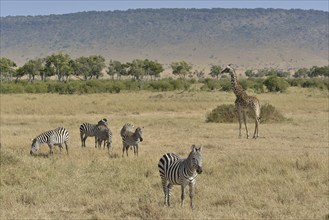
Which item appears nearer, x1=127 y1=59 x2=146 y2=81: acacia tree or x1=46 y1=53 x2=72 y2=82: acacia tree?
x1=46 y1=53 x2=72 y2=82: acacia tree

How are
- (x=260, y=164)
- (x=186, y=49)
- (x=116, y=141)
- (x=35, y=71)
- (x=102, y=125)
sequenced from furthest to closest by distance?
(x=186, y=49)
(x=35, y=71)
(x=116, y=141)
(x=102, y=125)
(x=260, y=164)

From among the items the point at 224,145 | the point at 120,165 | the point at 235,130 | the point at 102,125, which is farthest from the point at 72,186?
the point at 235,130

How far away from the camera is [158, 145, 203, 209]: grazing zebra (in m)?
9.41

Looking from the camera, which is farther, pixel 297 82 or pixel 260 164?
pixel 297 82

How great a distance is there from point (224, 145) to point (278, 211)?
9.43 m

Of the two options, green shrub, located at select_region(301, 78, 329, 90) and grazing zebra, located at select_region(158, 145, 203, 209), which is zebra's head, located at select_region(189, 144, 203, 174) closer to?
grazing zebra, located at select_region(158, 145, 203, 209)

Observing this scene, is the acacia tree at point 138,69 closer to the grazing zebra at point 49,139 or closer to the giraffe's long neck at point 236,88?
the giraffe's long neck at point 236,88

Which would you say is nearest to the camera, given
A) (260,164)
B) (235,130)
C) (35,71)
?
(260,164)

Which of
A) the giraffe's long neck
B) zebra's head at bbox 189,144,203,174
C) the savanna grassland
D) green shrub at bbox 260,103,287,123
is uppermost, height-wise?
the giraffe's long neck

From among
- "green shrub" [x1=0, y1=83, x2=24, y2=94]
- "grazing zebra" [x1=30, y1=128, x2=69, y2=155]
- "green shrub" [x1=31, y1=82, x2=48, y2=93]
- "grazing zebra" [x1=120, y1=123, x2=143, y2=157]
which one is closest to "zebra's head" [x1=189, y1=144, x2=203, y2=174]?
"grazing zebra" [x1=120, y1=123, x2=143, y2=157]

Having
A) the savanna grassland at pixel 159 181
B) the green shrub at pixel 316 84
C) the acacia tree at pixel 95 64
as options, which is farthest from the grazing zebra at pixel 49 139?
the acacia tree at pixel 95 64

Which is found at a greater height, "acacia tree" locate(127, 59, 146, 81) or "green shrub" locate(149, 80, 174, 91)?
"acacia tree" locate(127, 59, 146, 81)

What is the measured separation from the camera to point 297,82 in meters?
82.6

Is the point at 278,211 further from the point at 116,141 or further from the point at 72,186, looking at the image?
the point at 116,141
